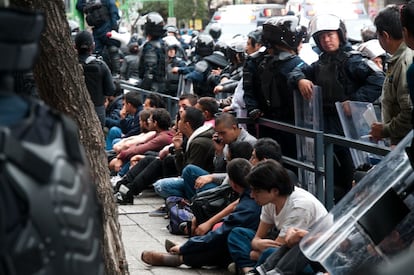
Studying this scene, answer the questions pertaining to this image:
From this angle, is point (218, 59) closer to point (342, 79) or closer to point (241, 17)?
point (342, 79)

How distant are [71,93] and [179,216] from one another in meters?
3.83

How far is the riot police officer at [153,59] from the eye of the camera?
51.5 feet

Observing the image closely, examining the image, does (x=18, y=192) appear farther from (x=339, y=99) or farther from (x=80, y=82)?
(x=339, y=99)

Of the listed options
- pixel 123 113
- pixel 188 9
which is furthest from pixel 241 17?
pixel 188 9

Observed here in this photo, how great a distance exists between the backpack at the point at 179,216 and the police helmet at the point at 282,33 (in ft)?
5.38

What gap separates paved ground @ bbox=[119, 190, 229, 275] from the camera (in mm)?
7740

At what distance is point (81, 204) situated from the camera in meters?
2.50

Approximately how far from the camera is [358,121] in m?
7.46

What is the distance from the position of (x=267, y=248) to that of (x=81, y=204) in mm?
4316

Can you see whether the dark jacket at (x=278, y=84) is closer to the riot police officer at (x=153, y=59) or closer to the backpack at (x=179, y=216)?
the backpack at (x=179, y=216)

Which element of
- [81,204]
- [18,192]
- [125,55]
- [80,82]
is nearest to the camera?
[18,192]

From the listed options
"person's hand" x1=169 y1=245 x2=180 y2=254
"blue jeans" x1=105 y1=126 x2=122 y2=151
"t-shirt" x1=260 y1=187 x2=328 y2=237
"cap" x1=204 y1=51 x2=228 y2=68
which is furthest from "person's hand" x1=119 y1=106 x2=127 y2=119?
"t-shirt" x1=260 y1=187 x2=328 y2=237

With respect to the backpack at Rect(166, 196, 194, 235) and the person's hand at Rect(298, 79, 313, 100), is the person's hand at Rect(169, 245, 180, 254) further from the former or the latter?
the person's hand at Rect(298, 79, 313, 100)

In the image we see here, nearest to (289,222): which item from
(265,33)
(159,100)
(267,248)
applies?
(267,248)
